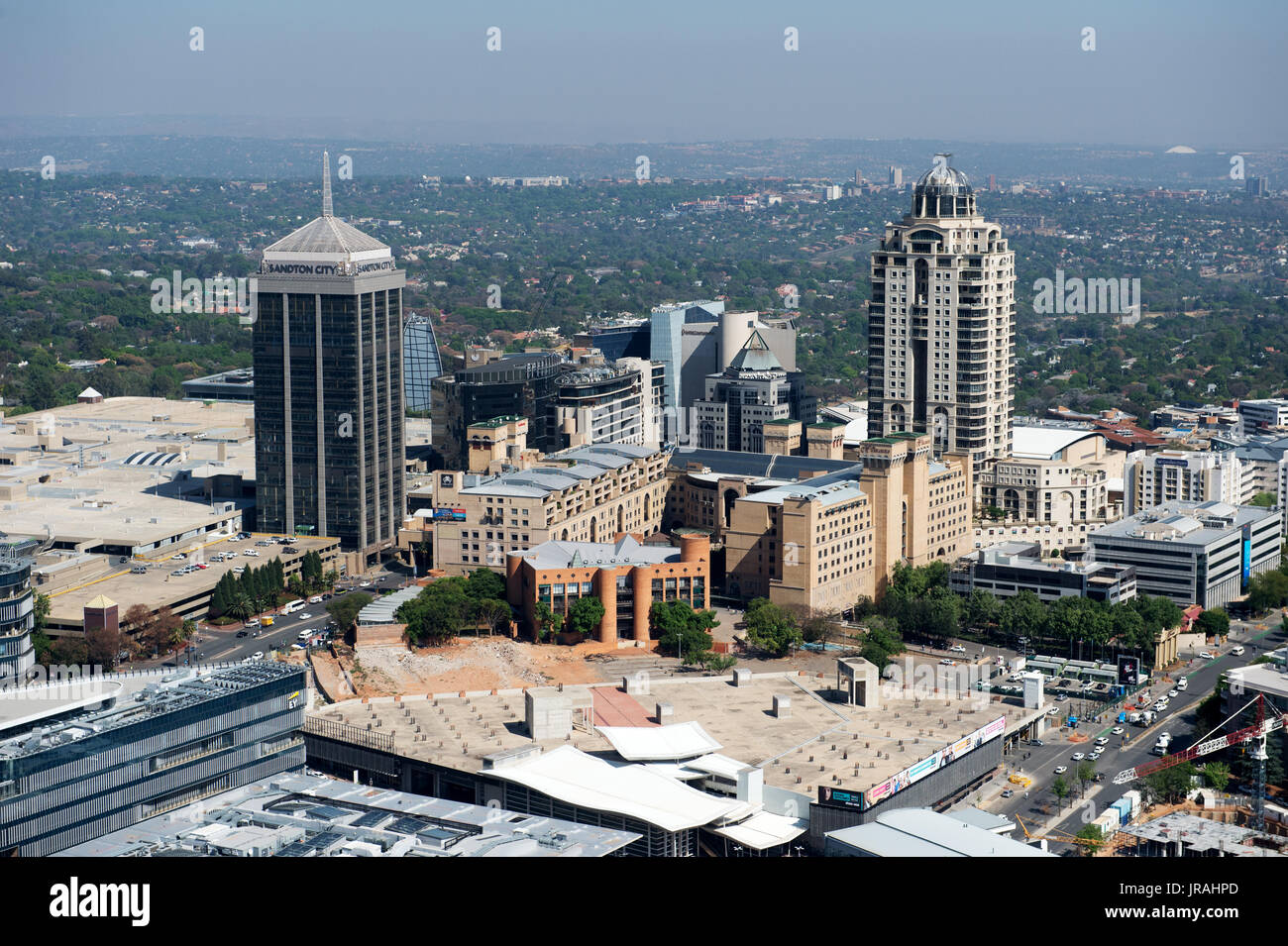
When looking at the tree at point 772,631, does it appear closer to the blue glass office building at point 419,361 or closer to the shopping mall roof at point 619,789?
the shopping mall roof at point 619,789

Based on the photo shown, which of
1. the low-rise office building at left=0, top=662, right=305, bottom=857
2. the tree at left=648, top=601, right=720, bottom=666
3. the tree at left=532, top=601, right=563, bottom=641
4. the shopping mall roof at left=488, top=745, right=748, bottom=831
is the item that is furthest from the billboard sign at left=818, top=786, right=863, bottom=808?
the tree at left=532, top=601, right=563, bottom=641

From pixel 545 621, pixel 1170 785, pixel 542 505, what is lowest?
pixel 1170 785

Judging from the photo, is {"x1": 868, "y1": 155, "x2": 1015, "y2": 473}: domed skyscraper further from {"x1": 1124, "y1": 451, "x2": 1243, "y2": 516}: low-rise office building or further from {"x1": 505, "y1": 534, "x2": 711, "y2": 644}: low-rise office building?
{"x1": 505, "y1": 534, "x2": 711, "y2": 644}: low-rise office building

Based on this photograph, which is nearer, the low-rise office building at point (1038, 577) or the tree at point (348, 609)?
the tree at point (348, 609)

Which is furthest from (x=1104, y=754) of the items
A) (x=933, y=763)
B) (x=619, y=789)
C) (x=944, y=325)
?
(x=944, y=325)

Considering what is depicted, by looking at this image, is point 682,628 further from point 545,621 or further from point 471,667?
point 471,667

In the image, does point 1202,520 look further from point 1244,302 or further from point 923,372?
point 1244,302

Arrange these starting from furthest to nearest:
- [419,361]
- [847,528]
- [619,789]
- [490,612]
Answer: [419,361] → [847,528] → [490,612] → [619,789]

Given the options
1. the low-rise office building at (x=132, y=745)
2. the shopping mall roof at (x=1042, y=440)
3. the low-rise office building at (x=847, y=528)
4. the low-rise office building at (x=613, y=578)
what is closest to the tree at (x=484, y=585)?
the low-rise office building at (x=613, y=578)
